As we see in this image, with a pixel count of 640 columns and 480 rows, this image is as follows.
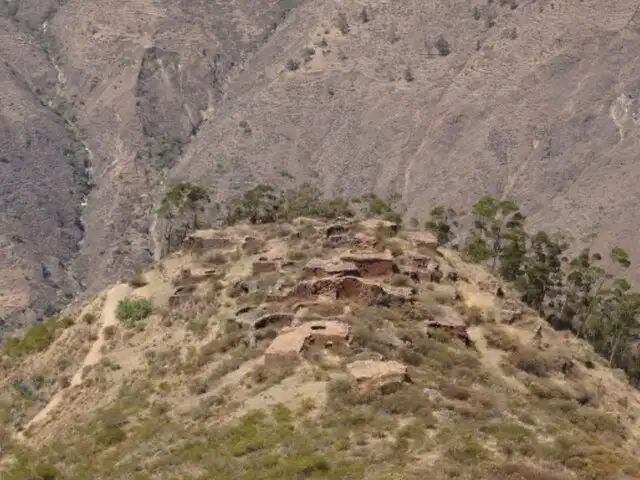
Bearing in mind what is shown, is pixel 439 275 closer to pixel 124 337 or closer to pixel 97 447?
pixel 124 337

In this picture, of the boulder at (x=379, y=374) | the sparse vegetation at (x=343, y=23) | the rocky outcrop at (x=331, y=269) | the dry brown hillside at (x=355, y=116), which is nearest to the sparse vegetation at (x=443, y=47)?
the dry brown hillside at (x=355, y=116)

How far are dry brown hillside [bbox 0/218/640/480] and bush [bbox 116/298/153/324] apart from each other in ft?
0.38

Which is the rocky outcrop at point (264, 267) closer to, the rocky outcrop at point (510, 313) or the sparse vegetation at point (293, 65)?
the rocky outcrop at point (510, 313)

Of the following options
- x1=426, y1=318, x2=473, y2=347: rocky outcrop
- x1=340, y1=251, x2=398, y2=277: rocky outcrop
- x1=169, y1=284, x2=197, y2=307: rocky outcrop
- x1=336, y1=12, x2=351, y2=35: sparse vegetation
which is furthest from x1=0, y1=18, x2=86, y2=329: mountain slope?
x1=426, y1=318, x2=473, y2=347: rocky outcrop

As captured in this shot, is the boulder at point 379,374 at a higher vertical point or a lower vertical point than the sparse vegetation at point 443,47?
lower

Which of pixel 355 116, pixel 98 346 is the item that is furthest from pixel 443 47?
pixel 98 346

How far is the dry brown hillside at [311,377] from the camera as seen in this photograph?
24.5 m

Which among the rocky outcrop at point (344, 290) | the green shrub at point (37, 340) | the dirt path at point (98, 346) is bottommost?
the green shrub at point (37, 340)

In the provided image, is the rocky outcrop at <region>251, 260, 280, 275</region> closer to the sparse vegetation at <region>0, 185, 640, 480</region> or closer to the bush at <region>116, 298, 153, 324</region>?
the sparse vegetation at <region>0, 185, 640, 480</region>

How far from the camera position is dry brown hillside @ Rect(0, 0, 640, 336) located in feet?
433

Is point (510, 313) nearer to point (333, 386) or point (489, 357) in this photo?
point (489, 357)

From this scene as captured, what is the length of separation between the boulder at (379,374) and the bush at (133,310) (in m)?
22.5

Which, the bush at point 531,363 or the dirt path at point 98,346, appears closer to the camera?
the bush at point 531,363

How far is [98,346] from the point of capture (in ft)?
162
